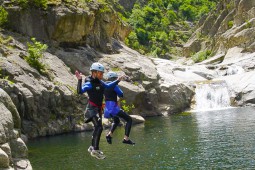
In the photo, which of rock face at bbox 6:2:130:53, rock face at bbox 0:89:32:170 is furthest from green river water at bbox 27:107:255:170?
rock face at bbox 6:2:130:53

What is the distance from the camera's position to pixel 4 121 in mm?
22500

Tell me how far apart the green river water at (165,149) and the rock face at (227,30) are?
44.4 m

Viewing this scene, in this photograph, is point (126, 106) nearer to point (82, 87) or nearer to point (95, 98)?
point (95, 98)

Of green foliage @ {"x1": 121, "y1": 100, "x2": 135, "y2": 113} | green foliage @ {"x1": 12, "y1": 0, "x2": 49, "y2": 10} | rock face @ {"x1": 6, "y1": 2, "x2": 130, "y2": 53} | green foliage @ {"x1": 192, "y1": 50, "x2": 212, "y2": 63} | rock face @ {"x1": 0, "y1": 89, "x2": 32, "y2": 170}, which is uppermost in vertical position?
green foliage @ {"x1": 12, "y1": 0, "x2": 49, "y2": 10}

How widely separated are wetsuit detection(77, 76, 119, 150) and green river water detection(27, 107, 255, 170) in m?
10.4

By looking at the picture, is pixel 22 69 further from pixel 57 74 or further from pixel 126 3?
pixel 126 3

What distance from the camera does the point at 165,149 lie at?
28.7 metres

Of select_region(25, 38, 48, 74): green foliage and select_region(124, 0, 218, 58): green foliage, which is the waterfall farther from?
select_region(124, 0, 218, 58): green foliage

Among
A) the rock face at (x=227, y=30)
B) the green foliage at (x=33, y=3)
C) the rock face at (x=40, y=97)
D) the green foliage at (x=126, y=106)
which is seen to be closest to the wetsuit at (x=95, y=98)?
the rock face at (x=40, y=97)

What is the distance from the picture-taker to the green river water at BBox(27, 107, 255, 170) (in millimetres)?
24078

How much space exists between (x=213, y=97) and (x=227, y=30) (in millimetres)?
38516

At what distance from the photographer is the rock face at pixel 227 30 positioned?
81.1 metres

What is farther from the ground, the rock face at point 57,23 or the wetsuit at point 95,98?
the rock face at point 57,23

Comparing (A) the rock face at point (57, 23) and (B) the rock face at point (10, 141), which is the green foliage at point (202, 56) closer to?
(A) the rock face at point (57, 23)
